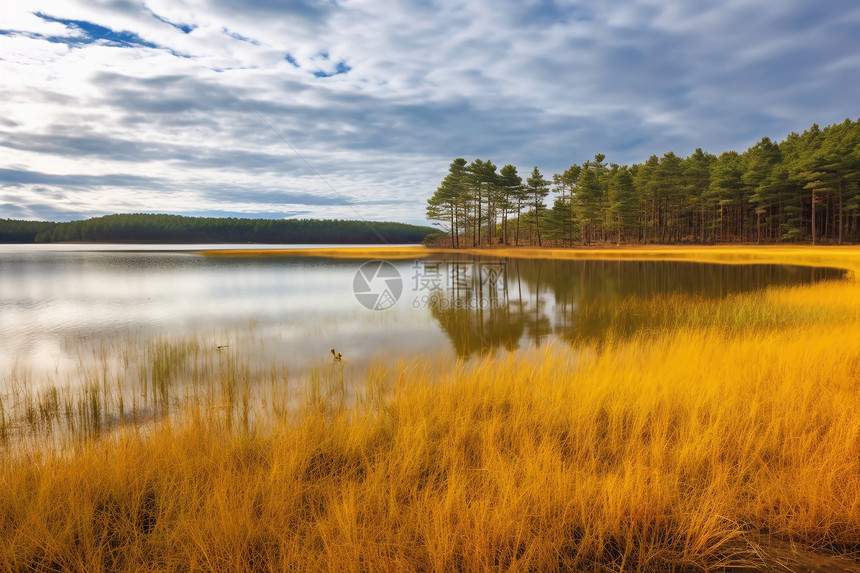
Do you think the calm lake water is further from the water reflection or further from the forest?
the forest

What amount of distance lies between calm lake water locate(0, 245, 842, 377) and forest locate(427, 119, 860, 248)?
45782 millimetres

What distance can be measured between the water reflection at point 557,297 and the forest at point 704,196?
4456 cm

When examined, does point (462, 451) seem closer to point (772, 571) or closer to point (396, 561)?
point (396, 561)

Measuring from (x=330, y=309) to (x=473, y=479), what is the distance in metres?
15.0

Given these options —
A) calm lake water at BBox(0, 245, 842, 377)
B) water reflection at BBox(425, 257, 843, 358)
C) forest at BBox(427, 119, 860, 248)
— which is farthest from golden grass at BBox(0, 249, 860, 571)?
forest at BBox(427, 119, 860, 248)

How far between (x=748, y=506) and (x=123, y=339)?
1514cm

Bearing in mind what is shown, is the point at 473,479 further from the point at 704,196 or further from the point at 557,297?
the point at 704,196

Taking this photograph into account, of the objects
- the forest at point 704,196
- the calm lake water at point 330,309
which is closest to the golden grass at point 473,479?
the calm lake water at point 330,309

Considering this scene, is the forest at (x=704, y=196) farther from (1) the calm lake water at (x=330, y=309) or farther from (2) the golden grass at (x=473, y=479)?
(2) the golden grass at (x=473, y=479)

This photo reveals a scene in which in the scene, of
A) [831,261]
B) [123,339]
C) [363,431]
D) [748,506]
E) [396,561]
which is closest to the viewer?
[396,561]

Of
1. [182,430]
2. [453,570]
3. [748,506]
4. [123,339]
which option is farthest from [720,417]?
[123,339]

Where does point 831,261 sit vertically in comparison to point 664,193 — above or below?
below

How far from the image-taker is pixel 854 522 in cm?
322

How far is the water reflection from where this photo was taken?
13125 millimetres
